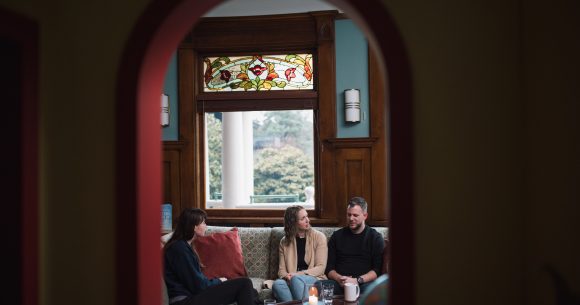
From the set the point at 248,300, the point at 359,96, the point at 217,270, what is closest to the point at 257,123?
the point at 359,96

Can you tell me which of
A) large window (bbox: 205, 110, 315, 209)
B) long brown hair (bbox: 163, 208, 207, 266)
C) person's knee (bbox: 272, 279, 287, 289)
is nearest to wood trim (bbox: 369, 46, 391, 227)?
person's knee (bbox: 272, 279, 287, 289)

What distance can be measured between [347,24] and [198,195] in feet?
7.23

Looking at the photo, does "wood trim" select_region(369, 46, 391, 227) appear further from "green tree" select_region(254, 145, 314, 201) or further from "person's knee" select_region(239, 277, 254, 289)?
"green tree" select_region(254, 145, 314, 201)

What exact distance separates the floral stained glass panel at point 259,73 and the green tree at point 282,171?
239 centimetres

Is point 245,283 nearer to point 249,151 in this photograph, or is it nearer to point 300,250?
point 300,250

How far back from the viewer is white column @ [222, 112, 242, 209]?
22.1ft

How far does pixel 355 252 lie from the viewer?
13.9 ft

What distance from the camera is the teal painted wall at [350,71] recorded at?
196 inches
